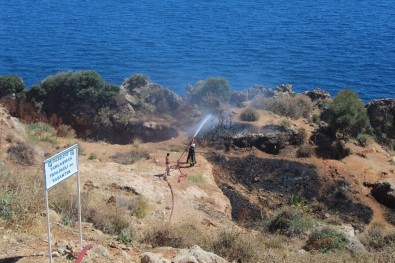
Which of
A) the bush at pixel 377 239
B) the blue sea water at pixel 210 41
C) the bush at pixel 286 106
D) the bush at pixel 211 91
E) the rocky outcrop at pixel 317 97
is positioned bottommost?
the bush at pixel 377 239

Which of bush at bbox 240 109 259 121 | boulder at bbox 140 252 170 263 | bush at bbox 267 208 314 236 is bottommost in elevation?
bush at bbox 267 208 314 236

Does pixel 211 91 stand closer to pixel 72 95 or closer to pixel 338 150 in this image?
pixel 72 95

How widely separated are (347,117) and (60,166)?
875 inches

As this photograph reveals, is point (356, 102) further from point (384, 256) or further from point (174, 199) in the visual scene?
point (384, 256)

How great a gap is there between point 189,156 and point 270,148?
Answer: 5.50m

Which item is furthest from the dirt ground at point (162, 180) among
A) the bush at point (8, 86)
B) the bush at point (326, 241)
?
the bush at point (8, 86)

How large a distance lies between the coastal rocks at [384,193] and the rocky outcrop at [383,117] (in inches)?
407

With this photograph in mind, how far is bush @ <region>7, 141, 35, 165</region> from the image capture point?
67.6 ft

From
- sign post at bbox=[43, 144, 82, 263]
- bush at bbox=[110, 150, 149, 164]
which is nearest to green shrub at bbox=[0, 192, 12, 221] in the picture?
sign post at bbox=[43, 144, 82, 263]

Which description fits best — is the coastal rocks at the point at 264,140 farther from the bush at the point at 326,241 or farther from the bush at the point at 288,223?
the bush at the point at 326,241

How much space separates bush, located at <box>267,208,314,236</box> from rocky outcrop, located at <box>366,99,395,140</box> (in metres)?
18.1

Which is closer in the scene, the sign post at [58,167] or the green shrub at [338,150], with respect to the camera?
the sign post at [58,167]

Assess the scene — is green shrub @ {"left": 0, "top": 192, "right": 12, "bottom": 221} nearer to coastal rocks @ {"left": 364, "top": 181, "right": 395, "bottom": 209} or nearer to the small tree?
coastal rocks @ {"left": 364, "top": 181, "right": 395, "bottom": 209}

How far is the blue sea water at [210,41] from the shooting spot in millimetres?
54375
